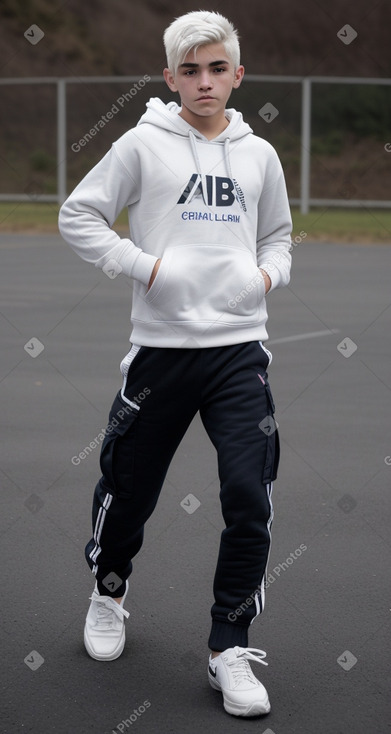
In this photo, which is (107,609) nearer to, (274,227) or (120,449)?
(120,449)

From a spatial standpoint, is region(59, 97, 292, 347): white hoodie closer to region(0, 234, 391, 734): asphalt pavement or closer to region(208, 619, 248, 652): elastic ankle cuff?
region(208, 619, 248, 652): elastic ankle cuff

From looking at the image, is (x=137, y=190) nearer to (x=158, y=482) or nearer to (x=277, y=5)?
(x=158, y=482)

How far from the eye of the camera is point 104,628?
4.05m

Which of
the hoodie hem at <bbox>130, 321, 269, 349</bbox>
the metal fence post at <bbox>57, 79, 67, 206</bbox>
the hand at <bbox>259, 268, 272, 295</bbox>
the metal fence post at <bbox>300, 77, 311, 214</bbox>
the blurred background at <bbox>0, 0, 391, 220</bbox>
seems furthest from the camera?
the blurred background at <bbox>0, 0, 391, 220</bbox>

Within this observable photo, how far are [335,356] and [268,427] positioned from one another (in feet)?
19.9

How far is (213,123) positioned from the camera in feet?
12.4

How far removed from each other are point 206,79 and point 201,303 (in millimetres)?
618

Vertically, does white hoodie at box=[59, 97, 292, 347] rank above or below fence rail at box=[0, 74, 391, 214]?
below

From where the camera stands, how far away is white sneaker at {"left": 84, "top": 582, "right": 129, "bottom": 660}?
399cm

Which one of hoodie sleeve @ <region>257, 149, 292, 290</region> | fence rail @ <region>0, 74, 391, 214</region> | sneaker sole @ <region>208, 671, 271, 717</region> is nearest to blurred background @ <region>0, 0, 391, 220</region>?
fence rail @ <region>0, 74, 391, 214</region>

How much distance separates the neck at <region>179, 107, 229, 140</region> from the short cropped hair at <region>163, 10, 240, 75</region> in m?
0.13

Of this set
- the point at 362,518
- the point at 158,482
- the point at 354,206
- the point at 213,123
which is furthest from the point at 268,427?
the point at 354,206

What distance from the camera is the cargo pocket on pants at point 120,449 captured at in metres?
3.74

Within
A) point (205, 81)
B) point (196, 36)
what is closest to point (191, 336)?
point (205, 81)
